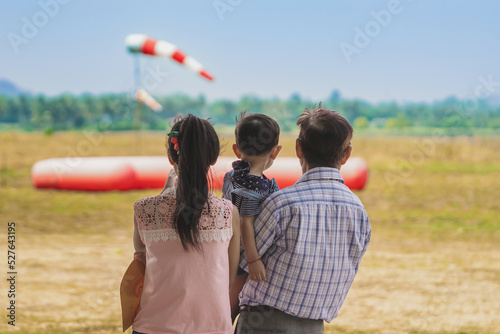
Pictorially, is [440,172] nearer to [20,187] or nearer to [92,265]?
[20,187]

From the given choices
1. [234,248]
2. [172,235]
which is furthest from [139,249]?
[234,248]

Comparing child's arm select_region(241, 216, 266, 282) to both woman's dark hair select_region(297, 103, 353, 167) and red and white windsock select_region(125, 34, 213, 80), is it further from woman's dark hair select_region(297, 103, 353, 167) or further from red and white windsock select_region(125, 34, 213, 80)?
red and white windsock select_region(125, 34, 213, 80)

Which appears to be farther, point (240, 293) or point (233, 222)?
point (240, 293)

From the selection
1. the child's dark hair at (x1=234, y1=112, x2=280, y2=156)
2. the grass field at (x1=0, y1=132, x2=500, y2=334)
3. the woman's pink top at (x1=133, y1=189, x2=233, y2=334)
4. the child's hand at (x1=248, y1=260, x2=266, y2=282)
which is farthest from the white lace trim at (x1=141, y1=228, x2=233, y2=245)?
the grass field at (x1=0, y1=132, x2=500, y2=334)

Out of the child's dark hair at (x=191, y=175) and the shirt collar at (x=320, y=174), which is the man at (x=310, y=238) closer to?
the shirt collar at (x=320, y=174)

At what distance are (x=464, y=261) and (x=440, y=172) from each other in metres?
8.53

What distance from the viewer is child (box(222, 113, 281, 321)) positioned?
1522 millimetres

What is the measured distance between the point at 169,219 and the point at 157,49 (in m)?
10.8

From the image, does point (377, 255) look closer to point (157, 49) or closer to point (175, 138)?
point (175, 138)

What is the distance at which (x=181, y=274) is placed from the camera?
57.6 inches

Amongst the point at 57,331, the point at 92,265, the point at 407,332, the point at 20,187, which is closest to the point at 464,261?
the point at 407,332

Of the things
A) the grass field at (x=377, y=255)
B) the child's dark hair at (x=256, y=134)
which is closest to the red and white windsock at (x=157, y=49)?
the grass field at (x=377, y=255)

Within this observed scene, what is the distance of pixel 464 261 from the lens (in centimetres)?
589

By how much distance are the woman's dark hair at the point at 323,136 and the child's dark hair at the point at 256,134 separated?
0.07 m
